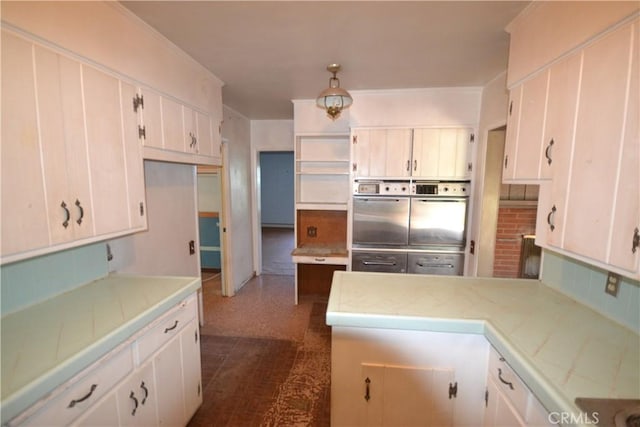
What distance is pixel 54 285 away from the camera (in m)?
1.53

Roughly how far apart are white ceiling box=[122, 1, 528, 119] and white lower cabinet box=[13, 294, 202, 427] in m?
1.69

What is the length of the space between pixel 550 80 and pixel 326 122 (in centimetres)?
230

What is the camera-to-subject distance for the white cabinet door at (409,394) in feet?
4.69

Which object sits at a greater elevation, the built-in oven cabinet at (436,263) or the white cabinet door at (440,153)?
the white cabinet door at (440,153)

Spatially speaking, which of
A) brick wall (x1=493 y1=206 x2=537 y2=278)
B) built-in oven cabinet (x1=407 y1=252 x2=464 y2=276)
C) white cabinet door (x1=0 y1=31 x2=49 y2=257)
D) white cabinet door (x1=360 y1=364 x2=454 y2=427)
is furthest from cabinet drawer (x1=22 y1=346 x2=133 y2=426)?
brick wall (x1=493 y1=206 x2=537 y2=278)

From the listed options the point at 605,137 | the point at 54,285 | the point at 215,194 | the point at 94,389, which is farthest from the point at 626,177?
the point at 215,194

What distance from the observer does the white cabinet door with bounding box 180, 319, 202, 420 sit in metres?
1.74

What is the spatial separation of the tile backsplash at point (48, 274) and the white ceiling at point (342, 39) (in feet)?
4.63

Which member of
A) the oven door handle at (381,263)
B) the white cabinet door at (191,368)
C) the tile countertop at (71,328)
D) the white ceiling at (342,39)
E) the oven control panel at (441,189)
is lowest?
the white cabinet door at (191,368)

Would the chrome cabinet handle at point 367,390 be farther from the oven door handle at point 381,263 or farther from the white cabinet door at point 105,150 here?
the oven door handle at point 381,263

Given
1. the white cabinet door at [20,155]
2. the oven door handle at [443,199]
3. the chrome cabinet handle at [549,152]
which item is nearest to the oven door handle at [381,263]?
the oven door handle at [443,199]

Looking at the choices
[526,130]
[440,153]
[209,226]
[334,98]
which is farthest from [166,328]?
[209,226]

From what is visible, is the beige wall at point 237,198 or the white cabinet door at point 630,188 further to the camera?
the beige wall at point 237,198

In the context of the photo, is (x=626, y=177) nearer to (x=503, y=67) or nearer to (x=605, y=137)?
(x=605, y=137)
